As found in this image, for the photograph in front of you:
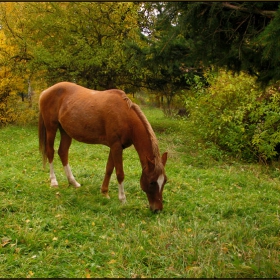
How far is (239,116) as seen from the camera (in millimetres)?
8836

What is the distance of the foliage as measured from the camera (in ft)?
28.2

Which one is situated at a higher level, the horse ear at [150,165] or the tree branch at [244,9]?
the tree branch at [244,9]

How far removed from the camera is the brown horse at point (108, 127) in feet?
15.3

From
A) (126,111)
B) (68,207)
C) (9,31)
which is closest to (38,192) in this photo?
(68,207)

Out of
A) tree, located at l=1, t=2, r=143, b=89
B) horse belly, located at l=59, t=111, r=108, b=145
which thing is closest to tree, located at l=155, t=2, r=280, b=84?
horse belly, located at l=59, t=111, r=108, b=145

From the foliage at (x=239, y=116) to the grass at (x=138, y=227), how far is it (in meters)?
1.58

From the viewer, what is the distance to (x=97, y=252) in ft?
11.3

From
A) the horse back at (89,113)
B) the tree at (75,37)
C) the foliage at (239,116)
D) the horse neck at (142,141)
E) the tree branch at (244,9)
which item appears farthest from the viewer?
the tree at (75,37)

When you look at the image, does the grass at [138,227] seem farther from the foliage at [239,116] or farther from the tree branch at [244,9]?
the tree branch at [244,9]

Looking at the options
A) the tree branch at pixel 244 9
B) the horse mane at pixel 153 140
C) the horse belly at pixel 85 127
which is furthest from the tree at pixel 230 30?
the horse belly at pixel 85 127

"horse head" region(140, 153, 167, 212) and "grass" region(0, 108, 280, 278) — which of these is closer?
"grass" region(0, 108, 280, 278)

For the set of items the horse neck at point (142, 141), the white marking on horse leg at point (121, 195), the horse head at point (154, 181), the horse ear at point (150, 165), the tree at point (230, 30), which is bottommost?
the white marking on horse leg at point (121, 195)

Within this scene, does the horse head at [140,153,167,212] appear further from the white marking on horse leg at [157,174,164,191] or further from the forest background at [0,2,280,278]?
the forest background at [0,2,280,278]

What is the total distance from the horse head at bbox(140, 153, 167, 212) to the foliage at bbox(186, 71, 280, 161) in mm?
4735
